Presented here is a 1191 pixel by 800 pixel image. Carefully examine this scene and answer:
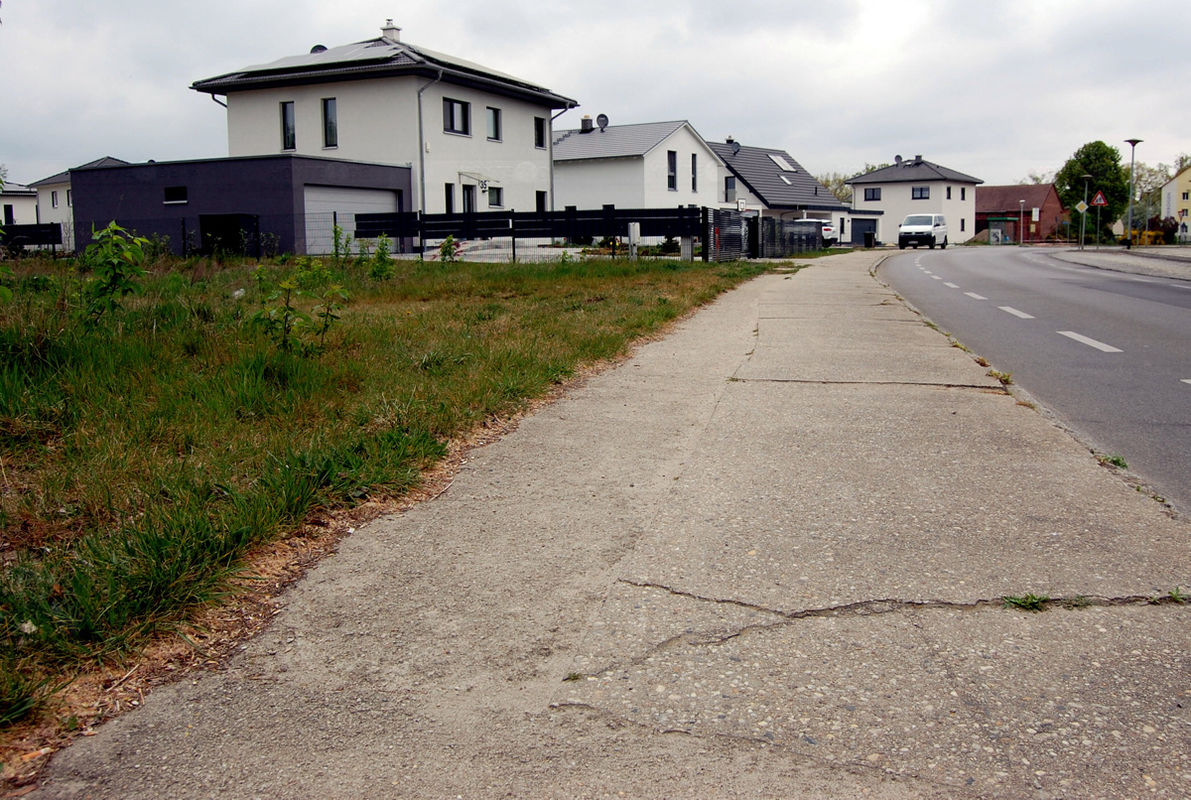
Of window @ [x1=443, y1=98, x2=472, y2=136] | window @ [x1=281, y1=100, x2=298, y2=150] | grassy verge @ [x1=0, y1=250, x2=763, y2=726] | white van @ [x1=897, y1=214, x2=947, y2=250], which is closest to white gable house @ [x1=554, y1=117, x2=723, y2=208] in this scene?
window @ [x1=443, y1=98, x2=472, y2=136]

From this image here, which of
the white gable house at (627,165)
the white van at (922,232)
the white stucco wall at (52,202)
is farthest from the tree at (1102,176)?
the white stucco wall at (52,202)

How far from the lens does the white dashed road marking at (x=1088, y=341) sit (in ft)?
35.0

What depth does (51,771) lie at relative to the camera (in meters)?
2.51

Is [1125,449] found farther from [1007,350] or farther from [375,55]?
[375,55]

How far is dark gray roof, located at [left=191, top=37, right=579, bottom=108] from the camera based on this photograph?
34.6 meters

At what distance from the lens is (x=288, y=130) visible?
124ft

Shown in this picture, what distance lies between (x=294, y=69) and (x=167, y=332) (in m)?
32.3

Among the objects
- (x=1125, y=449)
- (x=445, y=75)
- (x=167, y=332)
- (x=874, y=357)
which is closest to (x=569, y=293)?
(x=874, y=357)

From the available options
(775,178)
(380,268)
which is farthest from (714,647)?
(775,178)

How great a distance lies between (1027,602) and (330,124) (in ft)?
122

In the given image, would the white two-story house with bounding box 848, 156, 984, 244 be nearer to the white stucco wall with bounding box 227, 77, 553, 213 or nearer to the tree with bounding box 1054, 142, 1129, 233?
the tree with bounding box 1054, 142, 1129, 233

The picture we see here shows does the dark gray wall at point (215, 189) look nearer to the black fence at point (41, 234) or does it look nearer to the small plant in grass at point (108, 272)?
the black fence at point (41, 234)

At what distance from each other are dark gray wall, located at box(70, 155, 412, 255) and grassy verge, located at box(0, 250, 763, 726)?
21.7m

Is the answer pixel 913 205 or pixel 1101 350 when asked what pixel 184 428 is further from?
pixel 913 205
